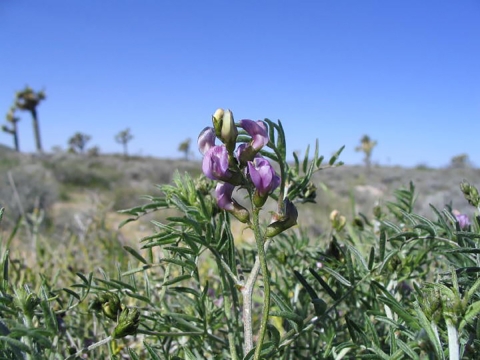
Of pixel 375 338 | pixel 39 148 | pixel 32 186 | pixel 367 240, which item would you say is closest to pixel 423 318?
pixel 375 338

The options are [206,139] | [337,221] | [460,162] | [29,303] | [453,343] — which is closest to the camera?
[453,343]

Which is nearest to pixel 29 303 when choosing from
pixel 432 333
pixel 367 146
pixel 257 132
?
pixel 257 132

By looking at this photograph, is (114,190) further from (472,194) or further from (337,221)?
(472,194)

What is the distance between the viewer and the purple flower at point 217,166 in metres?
0.78

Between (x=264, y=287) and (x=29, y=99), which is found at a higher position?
(x=29, y=99)

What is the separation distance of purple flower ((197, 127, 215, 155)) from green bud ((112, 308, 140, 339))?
34cm

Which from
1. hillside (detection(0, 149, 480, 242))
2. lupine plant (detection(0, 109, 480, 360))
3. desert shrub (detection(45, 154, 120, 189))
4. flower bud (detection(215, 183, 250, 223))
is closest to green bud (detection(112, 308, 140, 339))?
lupine plant (detection(0, 109, 480, 360))

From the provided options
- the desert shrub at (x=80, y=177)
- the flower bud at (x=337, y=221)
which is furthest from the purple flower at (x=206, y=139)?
the desert shrub at (x=80, y=177)

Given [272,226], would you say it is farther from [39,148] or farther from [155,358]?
[39,148]

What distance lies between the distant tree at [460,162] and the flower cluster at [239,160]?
80.1 ft

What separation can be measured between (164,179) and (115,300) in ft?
61.8

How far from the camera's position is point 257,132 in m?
0.79

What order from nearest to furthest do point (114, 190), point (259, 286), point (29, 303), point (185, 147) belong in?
point (29, 303) < point (259, 286) < point (114, 190) < point (185, 147)

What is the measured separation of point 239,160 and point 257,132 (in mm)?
68
